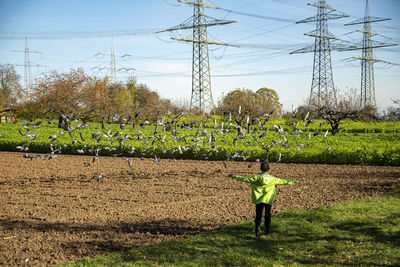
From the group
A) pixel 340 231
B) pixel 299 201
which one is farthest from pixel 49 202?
pixel 340 231

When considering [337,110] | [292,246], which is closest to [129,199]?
[292,246]

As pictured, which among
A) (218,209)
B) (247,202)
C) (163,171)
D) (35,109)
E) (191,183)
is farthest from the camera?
(35,109)

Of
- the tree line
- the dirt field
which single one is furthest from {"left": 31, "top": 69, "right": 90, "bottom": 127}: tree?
→ the dirt field

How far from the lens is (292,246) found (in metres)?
5.73

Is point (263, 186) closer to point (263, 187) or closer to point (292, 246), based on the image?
point (263, 187)

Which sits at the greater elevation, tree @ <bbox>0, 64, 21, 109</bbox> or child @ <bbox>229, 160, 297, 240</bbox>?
tree @ <bbox>0, 64, 21, 109</bbox>

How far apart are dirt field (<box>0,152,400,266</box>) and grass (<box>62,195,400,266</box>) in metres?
0.53

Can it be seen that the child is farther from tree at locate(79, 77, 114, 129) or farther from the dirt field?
tree at locate(79, 77, 114, 129)

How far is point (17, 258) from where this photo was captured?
5.42m

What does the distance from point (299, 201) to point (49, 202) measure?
6.38 meters

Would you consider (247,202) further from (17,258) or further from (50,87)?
(50,87)

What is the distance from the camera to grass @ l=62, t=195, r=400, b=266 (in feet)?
17.0

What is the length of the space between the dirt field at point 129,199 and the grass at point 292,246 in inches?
20.7

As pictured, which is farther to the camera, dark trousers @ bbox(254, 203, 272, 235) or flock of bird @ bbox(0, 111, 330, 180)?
flock of bird @ bbox(0, 111, 330, 180)
